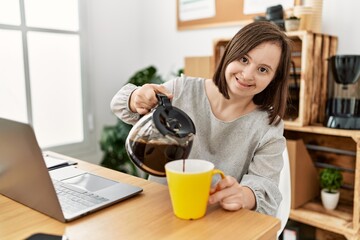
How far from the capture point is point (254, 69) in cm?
93

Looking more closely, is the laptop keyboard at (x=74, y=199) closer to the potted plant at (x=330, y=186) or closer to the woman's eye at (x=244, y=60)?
the woman's eye at (x=244, y=60)

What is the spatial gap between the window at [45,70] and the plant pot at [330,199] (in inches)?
69.2

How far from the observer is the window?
223cm

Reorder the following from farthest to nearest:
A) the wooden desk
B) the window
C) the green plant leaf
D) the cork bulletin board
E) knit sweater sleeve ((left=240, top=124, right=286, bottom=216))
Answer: the window < the cork bulletin board < the green plant leaf < knit sweater sleeve ((left=240, top=124, right=286, bottom=216)) < the wooden desk

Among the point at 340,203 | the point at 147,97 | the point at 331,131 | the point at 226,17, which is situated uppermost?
the point at 226,17

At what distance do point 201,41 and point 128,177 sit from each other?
1677 mm

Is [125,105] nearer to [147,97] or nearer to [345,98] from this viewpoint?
[147,97]

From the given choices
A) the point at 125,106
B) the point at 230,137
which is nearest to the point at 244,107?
the point at 230,137

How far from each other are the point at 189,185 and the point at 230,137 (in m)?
0.46

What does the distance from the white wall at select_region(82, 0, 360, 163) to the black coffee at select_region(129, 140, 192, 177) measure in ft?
5.82

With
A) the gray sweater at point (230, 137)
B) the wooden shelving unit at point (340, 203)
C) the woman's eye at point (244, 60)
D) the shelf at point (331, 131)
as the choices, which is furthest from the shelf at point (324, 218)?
the woman's eye at point (244, 60)

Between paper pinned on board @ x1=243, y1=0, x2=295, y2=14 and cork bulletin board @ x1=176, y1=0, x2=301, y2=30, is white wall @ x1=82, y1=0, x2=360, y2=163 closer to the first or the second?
cork bulletin board @ x1=176, y1=0, x2=301, y2=30

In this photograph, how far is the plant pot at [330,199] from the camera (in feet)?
5.38

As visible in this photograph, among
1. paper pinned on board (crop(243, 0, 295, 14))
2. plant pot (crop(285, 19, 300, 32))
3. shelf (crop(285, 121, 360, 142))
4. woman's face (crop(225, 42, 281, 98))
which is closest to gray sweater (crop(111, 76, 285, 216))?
woman's face (crop(225, 42, 281, 98))
